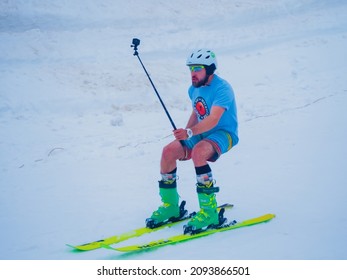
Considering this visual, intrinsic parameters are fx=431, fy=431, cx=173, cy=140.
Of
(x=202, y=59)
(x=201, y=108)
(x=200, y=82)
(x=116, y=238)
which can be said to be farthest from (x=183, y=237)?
(x=202, y=59)

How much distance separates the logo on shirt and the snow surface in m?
1.27

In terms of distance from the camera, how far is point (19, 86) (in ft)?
41.2

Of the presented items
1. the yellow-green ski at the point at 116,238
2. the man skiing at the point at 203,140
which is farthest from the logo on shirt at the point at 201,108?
Answer: the yellow-green ski at the point at 116,238

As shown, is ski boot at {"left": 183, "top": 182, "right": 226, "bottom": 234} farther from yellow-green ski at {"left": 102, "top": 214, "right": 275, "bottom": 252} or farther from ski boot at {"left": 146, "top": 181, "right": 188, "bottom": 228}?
ski boot at {"left": 146, "top": 181, "right": 188, "bottom": 228}

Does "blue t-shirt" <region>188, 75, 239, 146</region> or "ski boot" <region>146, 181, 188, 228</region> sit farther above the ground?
"blue t-shirt" <region>188, 75, 239, 146</region>

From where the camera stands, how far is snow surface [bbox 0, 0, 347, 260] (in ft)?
15.9

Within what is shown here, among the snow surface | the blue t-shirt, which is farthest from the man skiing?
the snow surface

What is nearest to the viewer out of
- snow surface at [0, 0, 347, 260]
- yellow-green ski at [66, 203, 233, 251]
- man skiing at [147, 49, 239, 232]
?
yellow-green ski at [66, 203, 233, 251]

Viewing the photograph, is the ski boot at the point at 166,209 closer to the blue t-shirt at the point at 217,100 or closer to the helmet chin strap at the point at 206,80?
the blue t-shirt at the point at 217,100

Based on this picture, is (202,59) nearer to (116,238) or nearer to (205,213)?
(205,213)

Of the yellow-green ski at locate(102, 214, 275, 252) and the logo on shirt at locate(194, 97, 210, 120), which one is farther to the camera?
the logo on shirt at locate(194, 97, 210, 120)

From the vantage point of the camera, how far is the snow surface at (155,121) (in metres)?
4.86

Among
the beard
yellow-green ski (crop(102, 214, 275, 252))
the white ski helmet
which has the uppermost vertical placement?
the white ski helmet
